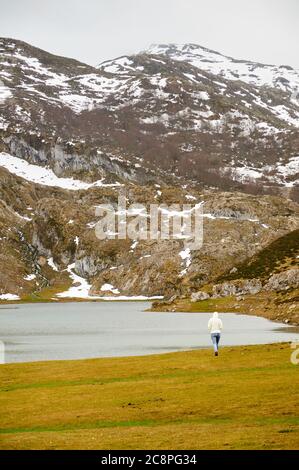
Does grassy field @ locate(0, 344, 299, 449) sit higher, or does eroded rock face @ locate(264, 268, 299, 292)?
eroded rock face @ locate(264, 268, 299, 292)

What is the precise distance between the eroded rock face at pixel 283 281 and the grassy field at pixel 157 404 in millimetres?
131420

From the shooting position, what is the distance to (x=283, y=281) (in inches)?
7387

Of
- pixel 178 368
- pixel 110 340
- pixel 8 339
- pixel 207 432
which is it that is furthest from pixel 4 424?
pixel 8 339

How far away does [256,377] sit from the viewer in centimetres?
4203

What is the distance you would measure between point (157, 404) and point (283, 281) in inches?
6202

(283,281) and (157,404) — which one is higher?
(283,281)

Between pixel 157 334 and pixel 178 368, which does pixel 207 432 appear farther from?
pixel 157 334

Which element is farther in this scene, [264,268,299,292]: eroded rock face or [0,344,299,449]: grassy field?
[264,268,299,292]: eroded rock face

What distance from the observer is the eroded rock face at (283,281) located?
602 ft

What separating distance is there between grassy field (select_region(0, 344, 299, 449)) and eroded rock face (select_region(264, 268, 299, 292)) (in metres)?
131

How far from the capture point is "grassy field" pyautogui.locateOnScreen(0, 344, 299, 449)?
26750mm

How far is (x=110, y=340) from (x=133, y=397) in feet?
193

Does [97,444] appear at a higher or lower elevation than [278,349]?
lower

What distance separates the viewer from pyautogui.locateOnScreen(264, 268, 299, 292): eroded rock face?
184 m
